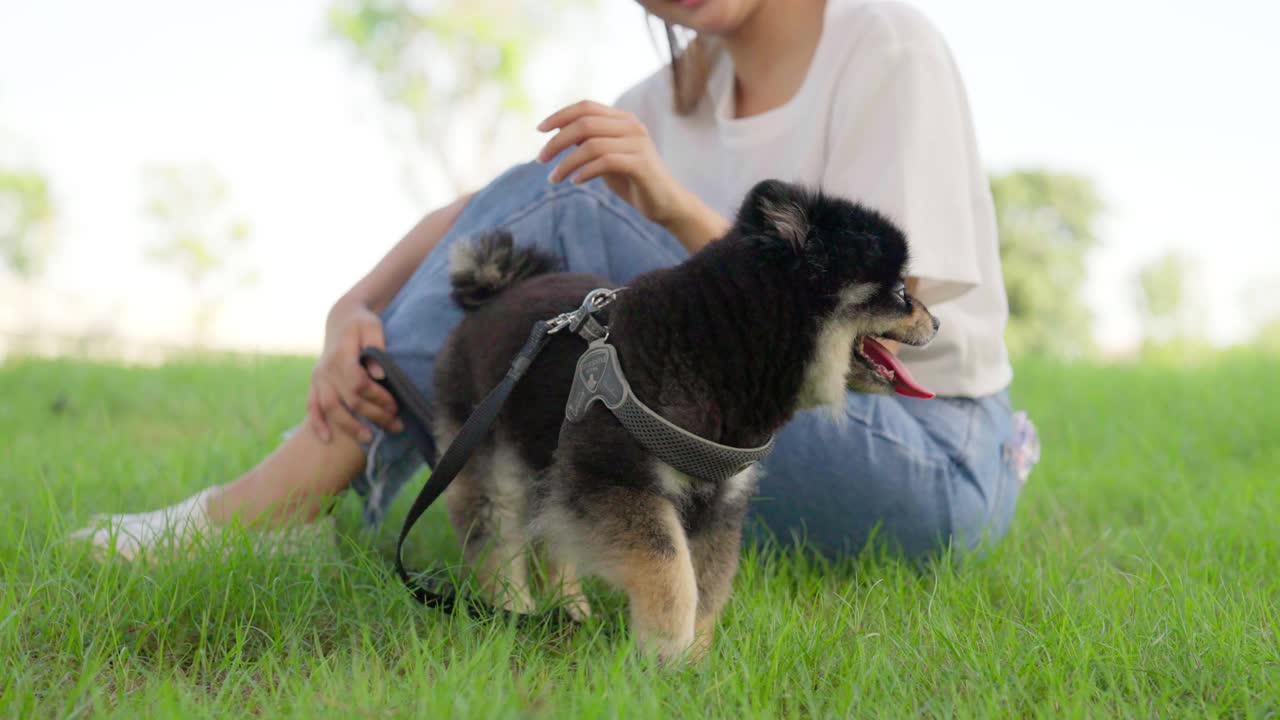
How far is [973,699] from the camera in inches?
80.7

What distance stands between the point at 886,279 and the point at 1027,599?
111 centimetres

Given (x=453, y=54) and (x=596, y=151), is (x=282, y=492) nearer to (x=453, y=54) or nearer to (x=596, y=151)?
(x=596, y=151)

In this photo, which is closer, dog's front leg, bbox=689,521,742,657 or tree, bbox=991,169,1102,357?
dog's front leg, bbox=689,521,742,657

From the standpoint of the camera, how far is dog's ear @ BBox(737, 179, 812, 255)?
7.07 ft

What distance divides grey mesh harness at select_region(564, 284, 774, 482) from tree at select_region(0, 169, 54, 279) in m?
37.0

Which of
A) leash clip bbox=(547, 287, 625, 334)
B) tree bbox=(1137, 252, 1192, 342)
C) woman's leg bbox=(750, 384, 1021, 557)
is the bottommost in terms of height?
tree bbox=(1137, 252, 1192, 342)

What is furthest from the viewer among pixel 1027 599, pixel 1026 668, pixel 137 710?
pixel 1027 599

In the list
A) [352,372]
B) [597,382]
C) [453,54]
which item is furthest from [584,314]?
[453,54]

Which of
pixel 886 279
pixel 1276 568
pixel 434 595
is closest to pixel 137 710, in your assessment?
pixel 434 595

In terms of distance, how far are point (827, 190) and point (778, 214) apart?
0.95m

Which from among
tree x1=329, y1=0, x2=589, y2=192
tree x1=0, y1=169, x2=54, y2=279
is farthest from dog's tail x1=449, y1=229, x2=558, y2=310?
tree x1=0, y1=169, x2=54, y2=279

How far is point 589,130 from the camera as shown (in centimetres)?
248

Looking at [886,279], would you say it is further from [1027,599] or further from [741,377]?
[1027,599]

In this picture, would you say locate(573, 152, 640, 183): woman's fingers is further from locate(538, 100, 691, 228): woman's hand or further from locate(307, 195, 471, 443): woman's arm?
locate(307, 195, 471, 443): woman's arm
